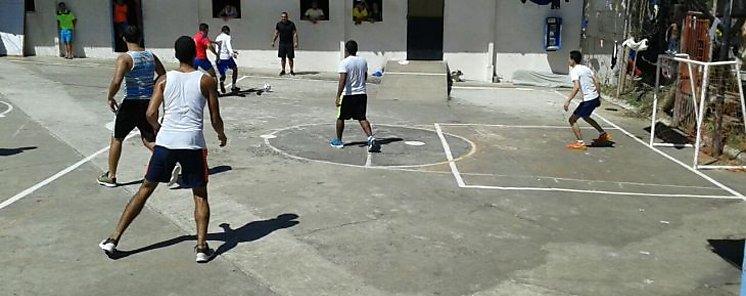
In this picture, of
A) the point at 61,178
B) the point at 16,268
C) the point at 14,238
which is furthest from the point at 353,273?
the point at 61,178

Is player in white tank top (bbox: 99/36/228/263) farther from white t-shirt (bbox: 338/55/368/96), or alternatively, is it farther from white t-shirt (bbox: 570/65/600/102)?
white t-shirt (bbox: 570/65/600/102)

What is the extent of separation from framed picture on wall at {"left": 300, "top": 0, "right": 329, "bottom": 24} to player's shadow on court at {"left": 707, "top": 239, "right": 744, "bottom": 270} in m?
15.9

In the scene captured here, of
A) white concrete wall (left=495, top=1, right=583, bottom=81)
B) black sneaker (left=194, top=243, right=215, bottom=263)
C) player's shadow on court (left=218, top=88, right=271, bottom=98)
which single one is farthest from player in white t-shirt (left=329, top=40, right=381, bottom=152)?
white concrete wall (left=495, top=1, right=583, bottom=81)

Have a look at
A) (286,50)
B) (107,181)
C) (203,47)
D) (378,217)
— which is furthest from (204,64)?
(378,217)

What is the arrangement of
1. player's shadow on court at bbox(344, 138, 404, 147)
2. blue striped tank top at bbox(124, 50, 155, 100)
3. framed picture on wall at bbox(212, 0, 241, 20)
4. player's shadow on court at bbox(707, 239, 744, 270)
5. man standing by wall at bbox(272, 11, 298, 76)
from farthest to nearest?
framed picture on wall at bbox(212, 0, 241, 20)
man standing by wall at bbox(272, 11, 298, 76)
player's shadow on court at bbox(344, 138, 404, 147)
blue striped tank top at bbox(124, 50, 155, 100)
player's shadow on court at bbox(707, 239, 744, 270)

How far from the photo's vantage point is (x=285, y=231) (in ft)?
23.3

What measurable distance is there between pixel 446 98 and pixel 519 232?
10087 mm

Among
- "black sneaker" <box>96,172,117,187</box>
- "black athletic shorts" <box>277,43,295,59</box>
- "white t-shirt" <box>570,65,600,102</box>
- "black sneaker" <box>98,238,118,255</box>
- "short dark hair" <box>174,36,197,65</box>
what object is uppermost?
"short dark hair" <box>174,36,197,65</box>

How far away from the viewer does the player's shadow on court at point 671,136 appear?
12.4 m

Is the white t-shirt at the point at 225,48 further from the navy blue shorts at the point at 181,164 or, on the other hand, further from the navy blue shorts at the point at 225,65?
the navy blue shorts at the point at 181,164

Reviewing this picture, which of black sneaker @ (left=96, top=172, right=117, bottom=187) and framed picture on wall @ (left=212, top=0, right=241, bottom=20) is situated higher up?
framed picture on wall @ (left=212, top=0, right=241, bottom=20)

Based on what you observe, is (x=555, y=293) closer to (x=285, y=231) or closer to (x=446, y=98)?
(x=285, y=231)

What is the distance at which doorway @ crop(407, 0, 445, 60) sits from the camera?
69.9 feet

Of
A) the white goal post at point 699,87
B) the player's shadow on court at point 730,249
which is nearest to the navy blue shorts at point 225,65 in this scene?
the white goal post at point 699,87
